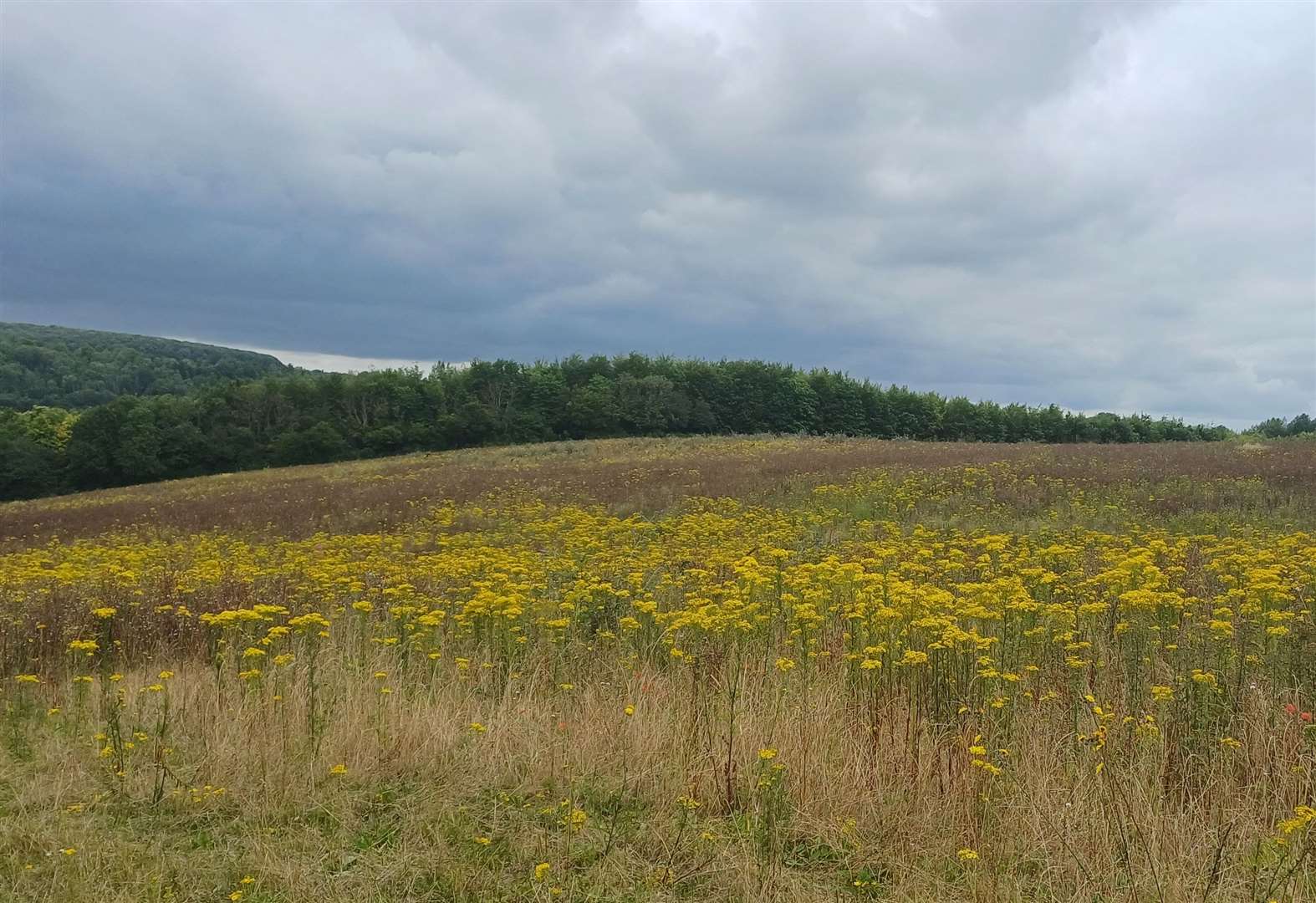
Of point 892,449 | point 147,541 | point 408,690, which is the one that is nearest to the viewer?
point 408,690

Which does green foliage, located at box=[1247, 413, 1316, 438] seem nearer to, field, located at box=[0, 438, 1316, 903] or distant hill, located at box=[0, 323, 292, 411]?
field, located at box=[0, 438, 1316, 903]

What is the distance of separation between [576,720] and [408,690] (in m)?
1.56

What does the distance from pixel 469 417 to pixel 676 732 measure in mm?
66510

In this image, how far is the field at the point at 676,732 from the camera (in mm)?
3402

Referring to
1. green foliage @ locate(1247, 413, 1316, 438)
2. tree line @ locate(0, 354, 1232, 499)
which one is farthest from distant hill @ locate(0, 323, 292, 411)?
green foliage @ locate(1247, 413, 1316, 438)

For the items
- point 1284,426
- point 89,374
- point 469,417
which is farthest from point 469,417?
point 89,374

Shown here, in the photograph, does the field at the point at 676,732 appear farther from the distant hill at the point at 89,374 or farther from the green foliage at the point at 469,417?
the distant hill at the point at 89,374

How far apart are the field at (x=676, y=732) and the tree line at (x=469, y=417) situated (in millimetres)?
60425

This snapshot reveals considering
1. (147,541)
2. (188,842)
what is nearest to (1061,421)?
(147,541)

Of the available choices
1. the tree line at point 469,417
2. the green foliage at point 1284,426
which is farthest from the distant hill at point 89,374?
the green foliage at point 1284,426

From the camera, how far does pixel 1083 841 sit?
3.45 m

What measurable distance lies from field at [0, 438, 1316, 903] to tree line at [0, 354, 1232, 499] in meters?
60.4

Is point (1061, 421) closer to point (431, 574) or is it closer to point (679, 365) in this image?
point (679, 365)

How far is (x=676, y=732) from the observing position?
446 cm
